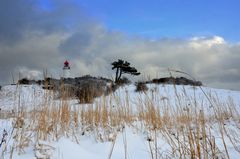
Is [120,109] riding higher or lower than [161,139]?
higher

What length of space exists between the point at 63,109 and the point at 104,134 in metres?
0.94

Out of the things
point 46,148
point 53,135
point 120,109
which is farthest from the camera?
point 120,109

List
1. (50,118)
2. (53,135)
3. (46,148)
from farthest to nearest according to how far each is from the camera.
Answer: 1. (50,118)
2. (53,135)
3. (46,148)

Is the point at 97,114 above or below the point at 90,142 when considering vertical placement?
above

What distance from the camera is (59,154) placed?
8.71 ft

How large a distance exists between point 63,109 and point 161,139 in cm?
152

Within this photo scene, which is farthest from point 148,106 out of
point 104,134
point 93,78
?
point 93,78

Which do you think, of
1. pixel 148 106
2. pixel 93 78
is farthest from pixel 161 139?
pixel 93 78

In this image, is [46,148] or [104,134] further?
[104,134]

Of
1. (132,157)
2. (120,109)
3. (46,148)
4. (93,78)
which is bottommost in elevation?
(132,157)

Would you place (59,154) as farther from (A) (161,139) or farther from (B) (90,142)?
(A) (161,139)

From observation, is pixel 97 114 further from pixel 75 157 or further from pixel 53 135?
pixel 75 157

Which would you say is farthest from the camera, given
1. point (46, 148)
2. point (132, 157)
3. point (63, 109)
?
point (63, 109)

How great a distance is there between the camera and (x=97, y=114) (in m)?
4.55
